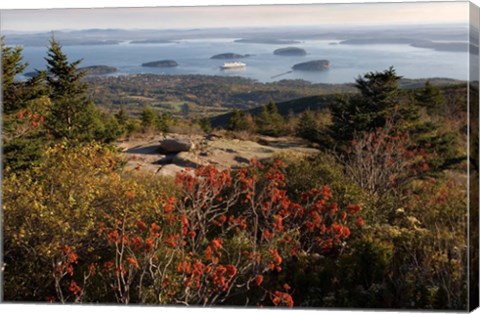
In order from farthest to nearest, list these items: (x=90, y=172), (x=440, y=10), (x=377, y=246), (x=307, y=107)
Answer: (x=307, y=107) < (x=90, y=172) < (x=377, y=246) < (x=440, y=10)

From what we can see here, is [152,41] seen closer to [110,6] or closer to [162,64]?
[162,64]

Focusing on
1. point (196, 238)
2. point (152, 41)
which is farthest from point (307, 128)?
point (152, 41)

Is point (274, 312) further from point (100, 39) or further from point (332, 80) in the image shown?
point (100, 39)

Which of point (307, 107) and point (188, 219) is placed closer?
point (188, 219)

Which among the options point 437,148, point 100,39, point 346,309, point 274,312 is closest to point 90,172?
point 100,39

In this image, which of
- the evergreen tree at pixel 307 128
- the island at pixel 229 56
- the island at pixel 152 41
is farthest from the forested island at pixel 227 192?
the island at pixel 152 41
